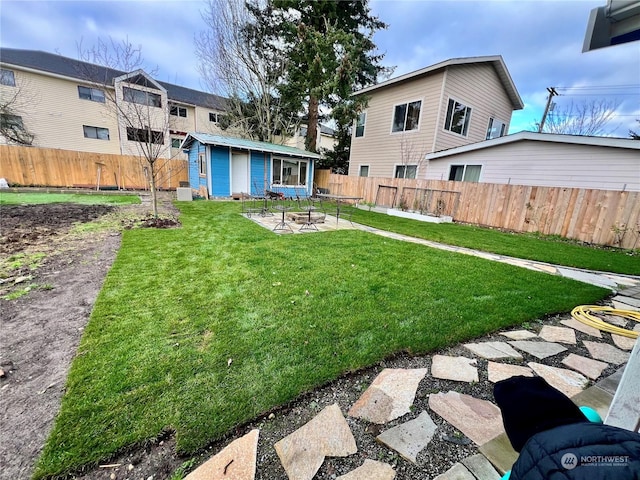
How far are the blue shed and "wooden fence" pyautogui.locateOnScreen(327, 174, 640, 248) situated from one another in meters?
6.68

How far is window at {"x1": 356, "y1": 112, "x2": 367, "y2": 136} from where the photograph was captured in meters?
14.5

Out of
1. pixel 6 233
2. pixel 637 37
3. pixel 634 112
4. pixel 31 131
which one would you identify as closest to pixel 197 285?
pixel 637 37

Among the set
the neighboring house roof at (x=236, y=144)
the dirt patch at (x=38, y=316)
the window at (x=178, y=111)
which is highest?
the window at (x=178, y=111)

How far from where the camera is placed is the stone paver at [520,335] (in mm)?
2475

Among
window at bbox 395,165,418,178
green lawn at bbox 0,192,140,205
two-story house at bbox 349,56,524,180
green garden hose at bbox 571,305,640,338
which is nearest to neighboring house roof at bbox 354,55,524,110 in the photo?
two-story house at bbox 349,56,524,180

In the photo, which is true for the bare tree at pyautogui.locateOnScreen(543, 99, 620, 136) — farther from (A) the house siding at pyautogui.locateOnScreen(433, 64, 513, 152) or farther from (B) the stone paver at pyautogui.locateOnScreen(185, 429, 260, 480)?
(B) the stone paver at pyautogui.locateOnScreen(185, 429, 260, 480)

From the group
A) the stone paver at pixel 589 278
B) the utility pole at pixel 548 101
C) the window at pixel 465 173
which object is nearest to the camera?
the stone paver at pixel 589 278

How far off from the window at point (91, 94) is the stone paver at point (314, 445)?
23.3 m

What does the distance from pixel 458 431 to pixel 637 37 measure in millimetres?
2538

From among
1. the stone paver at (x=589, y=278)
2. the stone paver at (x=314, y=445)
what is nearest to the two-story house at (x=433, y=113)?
the stone paver at (x=589, y=278)

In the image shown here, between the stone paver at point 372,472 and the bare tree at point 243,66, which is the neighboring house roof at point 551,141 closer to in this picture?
the stone paver at point 372,472

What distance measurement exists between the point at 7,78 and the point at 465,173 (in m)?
24.8

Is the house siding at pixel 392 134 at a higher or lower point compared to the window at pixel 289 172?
higher

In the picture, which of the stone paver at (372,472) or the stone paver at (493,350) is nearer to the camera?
the stone paver at (372,472)
